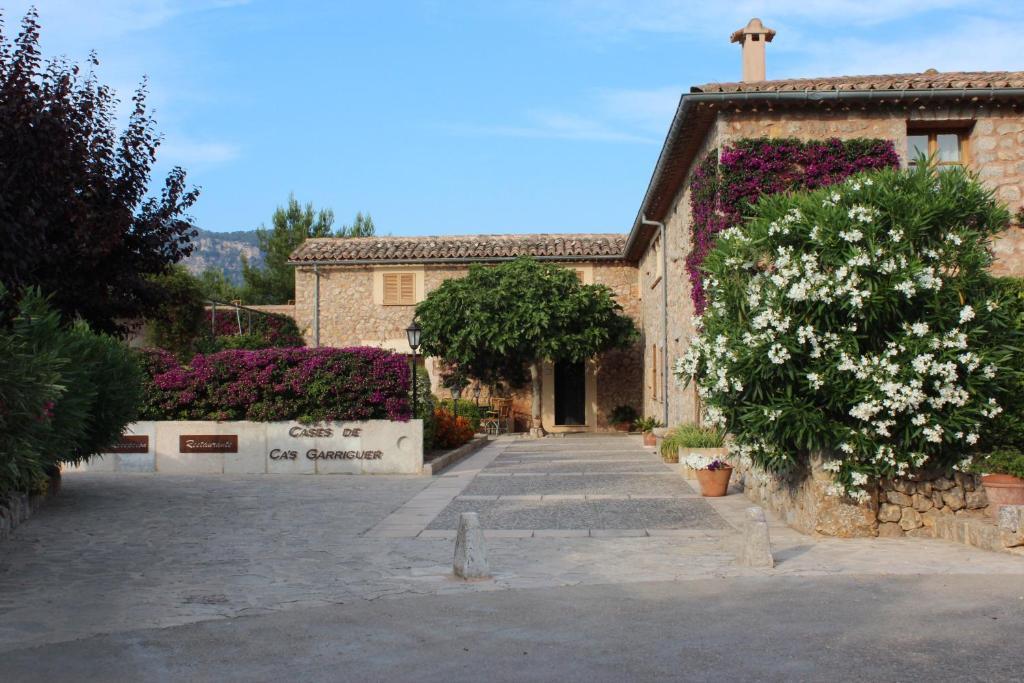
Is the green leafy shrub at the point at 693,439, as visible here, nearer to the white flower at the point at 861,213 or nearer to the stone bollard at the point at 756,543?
the white flower at the point at 861,213

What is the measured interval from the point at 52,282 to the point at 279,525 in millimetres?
3168

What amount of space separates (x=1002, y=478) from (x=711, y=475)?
393 centimetres

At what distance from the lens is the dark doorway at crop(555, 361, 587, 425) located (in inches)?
1006

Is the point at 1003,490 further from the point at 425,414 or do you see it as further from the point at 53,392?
the point at 425,414

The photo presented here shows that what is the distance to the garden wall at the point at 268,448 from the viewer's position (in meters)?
14.5

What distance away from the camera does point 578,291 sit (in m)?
22.6

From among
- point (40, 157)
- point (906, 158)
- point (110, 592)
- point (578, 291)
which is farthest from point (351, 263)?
point (110, 592)

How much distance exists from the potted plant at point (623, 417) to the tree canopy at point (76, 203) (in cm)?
1643

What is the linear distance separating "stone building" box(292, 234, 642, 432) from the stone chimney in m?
10.3

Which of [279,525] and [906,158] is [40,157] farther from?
[906,158]

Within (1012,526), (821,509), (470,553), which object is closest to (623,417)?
(821,509)

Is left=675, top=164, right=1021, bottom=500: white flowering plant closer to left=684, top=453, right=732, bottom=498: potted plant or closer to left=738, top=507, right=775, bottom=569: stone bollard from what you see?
left=738, top=507, right=775, bottom=569: stone bollard

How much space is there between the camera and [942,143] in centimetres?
1323

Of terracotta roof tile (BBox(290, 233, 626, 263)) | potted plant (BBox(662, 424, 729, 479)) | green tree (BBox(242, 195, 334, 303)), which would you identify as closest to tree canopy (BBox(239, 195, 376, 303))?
green tree (BBox(242, 195, 334, 303))
